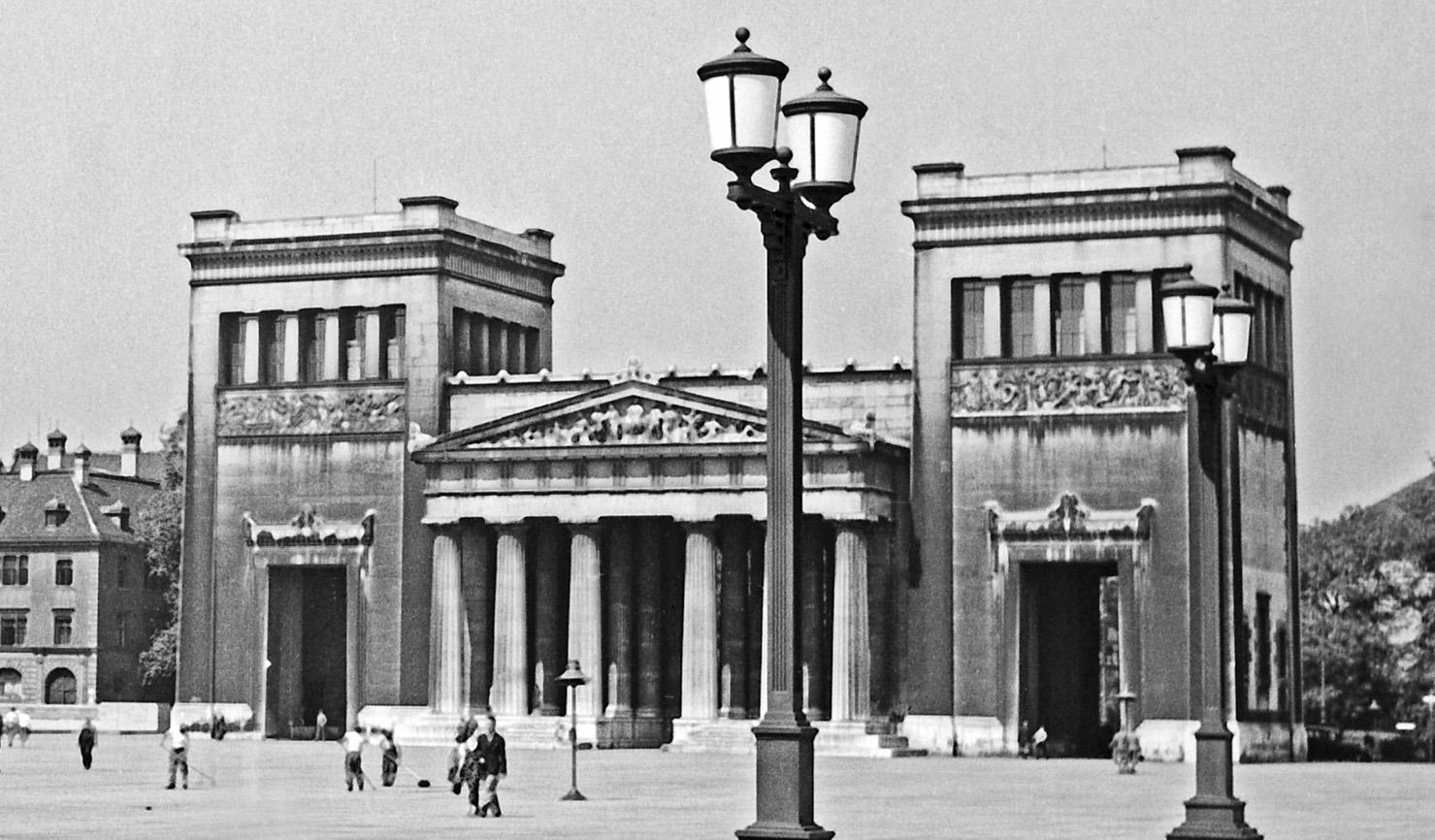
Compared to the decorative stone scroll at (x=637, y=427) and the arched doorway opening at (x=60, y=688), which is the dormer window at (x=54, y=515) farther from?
the decorative stone scroll at (x=637, y=427)

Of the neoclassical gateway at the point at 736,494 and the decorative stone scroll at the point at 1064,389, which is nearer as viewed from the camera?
the decorative stone scroll at the point at 1064,389

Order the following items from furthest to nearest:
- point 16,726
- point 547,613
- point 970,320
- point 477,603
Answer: point 16,726
point 477,603
point 547,613
point 970,320

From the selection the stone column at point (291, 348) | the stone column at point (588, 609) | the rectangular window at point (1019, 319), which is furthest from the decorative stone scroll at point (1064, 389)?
the stone column at point (291, 348)

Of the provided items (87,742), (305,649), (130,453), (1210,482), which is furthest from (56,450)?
(1210,482)

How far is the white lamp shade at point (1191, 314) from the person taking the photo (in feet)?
114

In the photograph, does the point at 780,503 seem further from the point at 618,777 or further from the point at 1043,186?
the point at 1043,186

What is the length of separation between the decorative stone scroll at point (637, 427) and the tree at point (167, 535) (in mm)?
43140

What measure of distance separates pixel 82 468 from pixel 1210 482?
11852 cm

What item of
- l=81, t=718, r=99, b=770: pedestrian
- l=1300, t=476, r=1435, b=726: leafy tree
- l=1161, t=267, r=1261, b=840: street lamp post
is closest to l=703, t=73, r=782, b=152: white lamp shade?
l=1161, t=267, r=1261, b=840: street lamp post

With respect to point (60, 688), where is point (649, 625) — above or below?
above

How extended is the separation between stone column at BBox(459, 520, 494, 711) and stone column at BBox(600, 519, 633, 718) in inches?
160

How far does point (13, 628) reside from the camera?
142 m

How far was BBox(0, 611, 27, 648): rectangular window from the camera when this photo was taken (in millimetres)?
141375

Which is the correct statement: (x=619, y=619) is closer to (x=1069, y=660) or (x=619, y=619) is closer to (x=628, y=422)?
(x=628, y=422)
